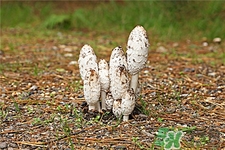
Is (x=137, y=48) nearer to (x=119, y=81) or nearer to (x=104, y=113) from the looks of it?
(x=119, y=81)

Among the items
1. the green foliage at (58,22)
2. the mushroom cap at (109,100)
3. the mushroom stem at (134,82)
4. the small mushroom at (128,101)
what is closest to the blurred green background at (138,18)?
the green foliage at (58,22)

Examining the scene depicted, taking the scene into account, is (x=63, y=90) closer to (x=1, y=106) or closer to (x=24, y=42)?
(x=1, y=106)

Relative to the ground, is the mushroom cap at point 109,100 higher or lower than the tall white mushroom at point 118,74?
lower

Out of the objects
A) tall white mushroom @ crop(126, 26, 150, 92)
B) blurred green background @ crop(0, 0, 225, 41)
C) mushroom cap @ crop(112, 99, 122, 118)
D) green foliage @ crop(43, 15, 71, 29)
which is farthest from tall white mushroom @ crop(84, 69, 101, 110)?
green foliage @ crop(43, 15, 71, 29)

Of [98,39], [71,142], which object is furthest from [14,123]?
[98,39]

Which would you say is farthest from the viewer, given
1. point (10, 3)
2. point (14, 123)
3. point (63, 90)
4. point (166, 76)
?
point (10, 3)

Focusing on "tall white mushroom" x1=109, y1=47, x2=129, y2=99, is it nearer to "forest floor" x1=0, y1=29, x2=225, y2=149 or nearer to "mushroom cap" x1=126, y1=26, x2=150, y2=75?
"mushroom cap" x1=126, y1=26, x2=150, y2=75

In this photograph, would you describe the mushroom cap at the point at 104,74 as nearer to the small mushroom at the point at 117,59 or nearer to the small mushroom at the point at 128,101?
the small mushroom at the point at 117,59
